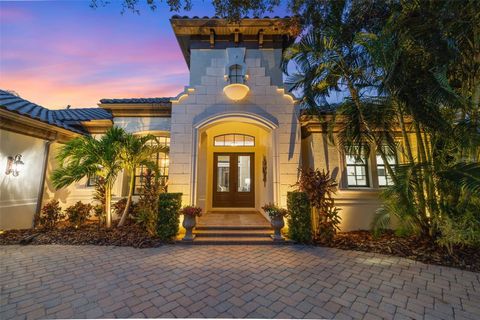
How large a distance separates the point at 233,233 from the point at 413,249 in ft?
15.8

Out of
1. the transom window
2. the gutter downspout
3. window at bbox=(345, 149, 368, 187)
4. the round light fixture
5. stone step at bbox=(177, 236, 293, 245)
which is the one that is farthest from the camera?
the transom window

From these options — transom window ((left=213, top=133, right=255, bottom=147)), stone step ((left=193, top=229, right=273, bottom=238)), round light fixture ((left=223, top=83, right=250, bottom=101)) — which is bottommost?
stone step ((left=193, top=229, right=273, bottom=238))

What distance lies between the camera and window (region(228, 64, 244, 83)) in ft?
23.4

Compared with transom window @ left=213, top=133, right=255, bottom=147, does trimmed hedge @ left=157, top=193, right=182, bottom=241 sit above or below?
below

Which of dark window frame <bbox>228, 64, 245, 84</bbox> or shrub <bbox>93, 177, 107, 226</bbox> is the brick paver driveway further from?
dark window frame <bbox>228, 64, 245, 84</bbox>

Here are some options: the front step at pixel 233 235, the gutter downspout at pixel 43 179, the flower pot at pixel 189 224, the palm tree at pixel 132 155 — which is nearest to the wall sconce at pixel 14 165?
the gutter downspout at pixel 43 179

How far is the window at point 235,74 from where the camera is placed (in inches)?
281

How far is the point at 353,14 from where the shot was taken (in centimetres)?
540

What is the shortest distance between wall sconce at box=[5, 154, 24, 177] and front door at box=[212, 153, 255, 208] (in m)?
6.88

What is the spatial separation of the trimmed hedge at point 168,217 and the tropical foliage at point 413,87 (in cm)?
523

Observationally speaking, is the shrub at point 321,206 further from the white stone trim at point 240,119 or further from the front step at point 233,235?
the white stone trim at point 240,119

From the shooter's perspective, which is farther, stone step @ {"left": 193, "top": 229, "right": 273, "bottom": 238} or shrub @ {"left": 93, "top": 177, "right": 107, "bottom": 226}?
shrub @ {"left": 93, "top": 177, "right": 107, "bottom": 226}

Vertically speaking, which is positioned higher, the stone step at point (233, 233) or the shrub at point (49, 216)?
the shrub at point (49, 216)

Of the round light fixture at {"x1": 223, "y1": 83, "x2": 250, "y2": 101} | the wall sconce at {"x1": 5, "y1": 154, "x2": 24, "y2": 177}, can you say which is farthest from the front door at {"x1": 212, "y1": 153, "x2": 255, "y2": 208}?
the wall sconce at {"x1": 5, "y1": 154, "x2": 24, "y2": 177}
